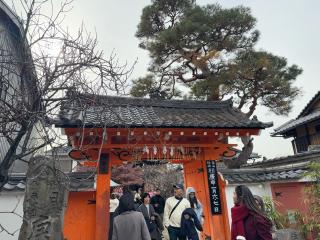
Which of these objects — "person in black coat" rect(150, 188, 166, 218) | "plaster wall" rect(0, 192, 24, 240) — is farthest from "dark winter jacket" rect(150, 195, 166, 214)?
"plaster wall" rect(0, 192, 24, 240)

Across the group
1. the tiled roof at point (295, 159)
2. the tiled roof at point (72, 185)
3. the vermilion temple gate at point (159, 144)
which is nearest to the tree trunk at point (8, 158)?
the vermilion temple gate at point (159, 144)

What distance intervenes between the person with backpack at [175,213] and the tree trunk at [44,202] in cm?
272

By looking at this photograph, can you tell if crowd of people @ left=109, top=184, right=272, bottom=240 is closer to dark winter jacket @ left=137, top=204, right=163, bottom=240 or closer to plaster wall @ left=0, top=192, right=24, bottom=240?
dark winter jacket @ left=137, top=204, right=163, bottom=240

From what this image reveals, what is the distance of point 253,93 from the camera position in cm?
1611

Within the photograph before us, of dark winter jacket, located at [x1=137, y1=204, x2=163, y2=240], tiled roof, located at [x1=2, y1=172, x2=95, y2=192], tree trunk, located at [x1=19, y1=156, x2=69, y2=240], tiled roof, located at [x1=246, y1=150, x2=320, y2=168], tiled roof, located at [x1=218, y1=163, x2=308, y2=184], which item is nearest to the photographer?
tree trunk, located at [x1=19, y1=156, x2=69, y2=240]

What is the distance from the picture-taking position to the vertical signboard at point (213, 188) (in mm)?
8961

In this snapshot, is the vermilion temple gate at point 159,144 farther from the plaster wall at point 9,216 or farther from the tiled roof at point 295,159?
the tiled roof at point 295,159

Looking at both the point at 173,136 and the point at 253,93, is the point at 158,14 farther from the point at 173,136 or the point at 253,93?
the point at 173,136

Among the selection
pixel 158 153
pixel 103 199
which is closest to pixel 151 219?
pixel 103 199

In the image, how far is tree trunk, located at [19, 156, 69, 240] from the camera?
4.81 m

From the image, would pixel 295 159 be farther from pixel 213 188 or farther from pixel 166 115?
Answer: pixel 166 115

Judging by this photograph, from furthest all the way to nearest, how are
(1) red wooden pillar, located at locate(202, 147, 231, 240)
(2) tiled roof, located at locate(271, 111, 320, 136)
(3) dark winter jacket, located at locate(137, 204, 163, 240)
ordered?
(2) tiled roof, located at locate(271, 111, 320, 136) → (1) red wooden pillar, located at locate(202, 147, 231, 240) → (3) dark winter jacket, located at locate(137, 204, 163, 240)

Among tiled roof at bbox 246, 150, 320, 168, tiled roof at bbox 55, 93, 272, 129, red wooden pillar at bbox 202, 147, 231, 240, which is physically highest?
tiled roof at bbox 55, 93, 272, 129

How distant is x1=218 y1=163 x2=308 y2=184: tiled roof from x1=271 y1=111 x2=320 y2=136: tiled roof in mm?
10240
